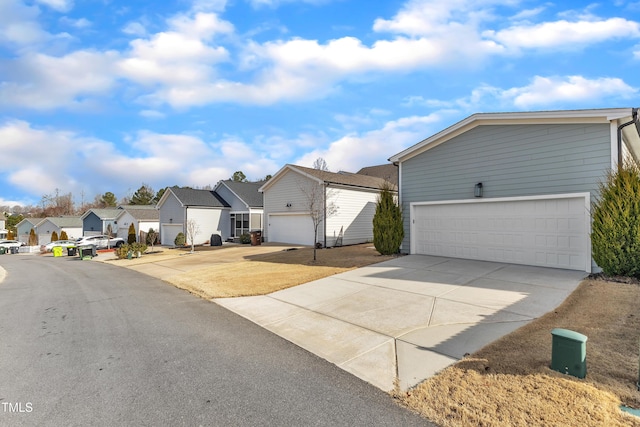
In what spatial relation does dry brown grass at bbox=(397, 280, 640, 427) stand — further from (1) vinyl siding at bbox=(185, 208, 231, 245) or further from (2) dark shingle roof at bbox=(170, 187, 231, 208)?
(2) dark shingle roof at bbox=(170, 187, 231, 208)

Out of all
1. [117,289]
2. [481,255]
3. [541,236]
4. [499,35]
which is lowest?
[117,289]

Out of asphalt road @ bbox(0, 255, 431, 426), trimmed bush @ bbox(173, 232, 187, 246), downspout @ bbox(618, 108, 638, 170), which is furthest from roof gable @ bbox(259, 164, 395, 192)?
asphalt road @ bbox(0, 255, 431, 426)

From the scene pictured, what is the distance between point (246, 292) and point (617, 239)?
9.56 metres

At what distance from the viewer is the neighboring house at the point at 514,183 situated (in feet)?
29.2

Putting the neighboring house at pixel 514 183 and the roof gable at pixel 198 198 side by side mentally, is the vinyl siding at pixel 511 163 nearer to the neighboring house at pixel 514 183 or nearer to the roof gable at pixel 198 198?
the neighboring house at pixel 514 183

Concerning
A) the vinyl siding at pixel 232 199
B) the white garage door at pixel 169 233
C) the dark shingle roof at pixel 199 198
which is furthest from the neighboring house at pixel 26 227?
the vinyl siding at pixel 232 199

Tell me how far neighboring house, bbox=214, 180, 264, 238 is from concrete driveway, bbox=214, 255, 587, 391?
1717cm

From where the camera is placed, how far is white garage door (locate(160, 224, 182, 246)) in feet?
90.1

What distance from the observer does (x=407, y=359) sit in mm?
4242

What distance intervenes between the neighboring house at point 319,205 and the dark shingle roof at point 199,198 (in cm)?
613

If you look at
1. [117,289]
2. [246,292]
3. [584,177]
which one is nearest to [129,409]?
[246,292]

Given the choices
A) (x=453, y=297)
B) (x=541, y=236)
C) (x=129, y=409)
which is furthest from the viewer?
(x=541, y=236)

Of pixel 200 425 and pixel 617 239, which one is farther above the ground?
pixel 617 239

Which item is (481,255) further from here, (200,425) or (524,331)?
(200,425)
